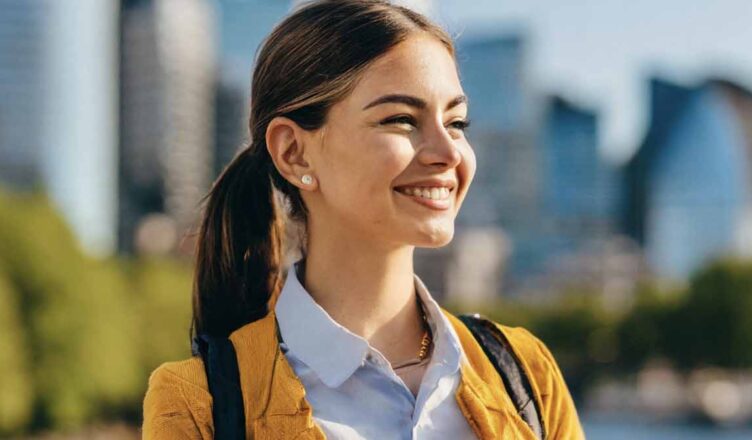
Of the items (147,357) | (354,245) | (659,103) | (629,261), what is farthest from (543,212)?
(354,245)

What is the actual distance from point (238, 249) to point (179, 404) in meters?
0.29

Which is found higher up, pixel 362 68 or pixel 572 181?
pixel 362 68

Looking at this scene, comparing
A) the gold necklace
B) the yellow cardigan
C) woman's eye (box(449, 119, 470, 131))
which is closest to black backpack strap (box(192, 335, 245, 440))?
the yellow cardigan

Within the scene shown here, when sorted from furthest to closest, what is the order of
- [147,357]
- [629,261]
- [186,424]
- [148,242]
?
1. [629,261]
2. [148,242]
3. [147,357]
4. [186,424]

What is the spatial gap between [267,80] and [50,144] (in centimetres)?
8415

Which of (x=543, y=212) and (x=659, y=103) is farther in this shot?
(x=543, y=212)

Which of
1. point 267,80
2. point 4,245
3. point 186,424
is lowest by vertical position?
point 4,245

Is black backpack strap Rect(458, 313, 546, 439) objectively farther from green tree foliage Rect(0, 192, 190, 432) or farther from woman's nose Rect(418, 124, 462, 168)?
green tree foliage Rect(0, 192, 190, 432)

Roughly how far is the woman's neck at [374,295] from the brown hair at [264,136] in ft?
0.36

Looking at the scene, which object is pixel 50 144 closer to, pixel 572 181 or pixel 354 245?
pixel 572 181

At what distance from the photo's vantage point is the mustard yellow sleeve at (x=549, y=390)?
4.84 ft

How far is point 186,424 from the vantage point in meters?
1.36

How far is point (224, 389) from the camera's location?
4.53ft

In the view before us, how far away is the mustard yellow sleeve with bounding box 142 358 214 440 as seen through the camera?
1362 millimetres
